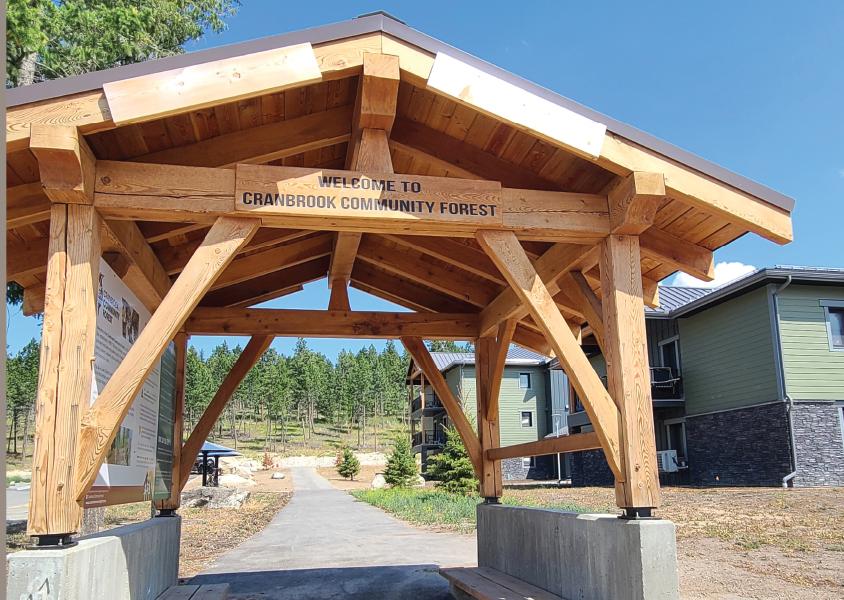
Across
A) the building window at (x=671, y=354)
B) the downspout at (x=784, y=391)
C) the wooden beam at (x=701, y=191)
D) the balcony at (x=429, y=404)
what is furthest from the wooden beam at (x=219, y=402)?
the balcony at (x=429, y=404)

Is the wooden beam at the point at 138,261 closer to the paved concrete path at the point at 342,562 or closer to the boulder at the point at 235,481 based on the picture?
the paved concrete path at the point at 342,562

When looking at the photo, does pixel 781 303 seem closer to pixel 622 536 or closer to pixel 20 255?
pixel 622 536

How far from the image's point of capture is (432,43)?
→ 500cm

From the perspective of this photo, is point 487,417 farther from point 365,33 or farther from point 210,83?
point 210,83

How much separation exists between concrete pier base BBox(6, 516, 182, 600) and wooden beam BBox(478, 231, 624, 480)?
325 cm

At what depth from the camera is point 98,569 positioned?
434 centimetres

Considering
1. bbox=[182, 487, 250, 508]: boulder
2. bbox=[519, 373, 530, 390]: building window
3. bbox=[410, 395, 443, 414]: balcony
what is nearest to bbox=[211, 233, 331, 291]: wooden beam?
bbox=[182, 487, 250, 508]: boulder

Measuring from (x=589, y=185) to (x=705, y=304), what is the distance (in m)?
15.8

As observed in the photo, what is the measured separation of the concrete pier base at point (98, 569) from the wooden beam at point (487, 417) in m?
3.66

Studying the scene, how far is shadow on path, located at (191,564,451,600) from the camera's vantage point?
25.0ft

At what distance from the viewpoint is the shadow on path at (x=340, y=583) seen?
25.0ft

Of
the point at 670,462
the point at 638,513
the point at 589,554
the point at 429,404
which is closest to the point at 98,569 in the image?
the point at 589,554

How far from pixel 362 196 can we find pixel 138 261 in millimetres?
2221

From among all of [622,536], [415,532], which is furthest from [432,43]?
[415,532]
